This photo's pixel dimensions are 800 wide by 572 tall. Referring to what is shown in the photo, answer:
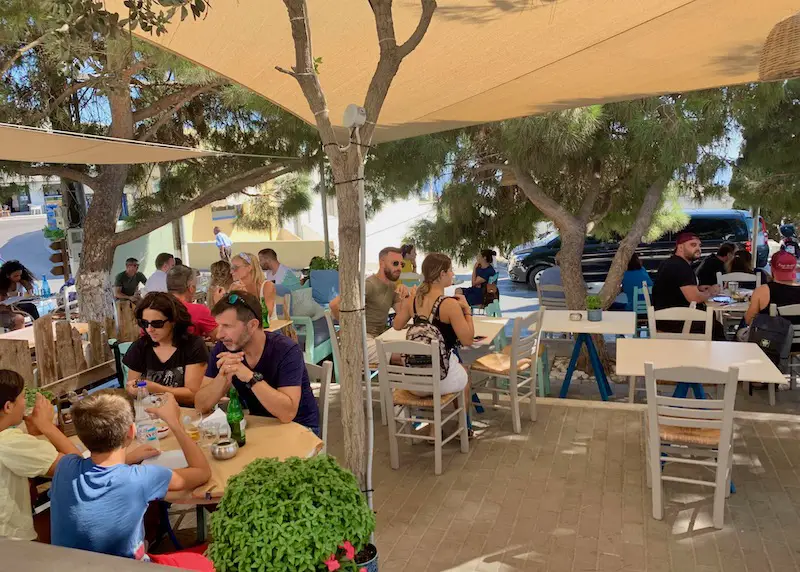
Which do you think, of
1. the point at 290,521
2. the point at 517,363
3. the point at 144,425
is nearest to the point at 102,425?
the point at 144,425

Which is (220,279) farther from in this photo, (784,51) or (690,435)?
(784,51)

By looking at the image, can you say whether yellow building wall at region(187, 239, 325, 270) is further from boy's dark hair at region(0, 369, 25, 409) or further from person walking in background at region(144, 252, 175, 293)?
boy's dark hair at region(0, 369, 25, 409)

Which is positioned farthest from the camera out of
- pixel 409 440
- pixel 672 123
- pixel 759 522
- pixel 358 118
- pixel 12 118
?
pixel 12 118

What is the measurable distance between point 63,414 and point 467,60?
113 inches

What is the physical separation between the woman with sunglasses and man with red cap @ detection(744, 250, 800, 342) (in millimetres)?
4459

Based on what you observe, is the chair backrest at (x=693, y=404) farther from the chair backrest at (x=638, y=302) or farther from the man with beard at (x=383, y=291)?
the chair backrest at (x=638, y=302)

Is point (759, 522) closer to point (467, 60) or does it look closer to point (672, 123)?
point (467, 60)

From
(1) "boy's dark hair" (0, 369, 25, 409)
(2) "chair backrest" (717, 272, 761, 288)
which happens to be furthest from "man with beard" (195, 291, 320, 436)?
(2) "chair backrest" (717, 272, 761, 288)

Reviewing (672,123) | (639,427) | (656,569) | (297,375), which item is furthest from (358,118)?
(672,123)

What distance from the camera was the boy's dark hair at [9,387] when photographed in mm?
2396

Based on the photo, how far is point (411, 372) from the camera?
4031 mm

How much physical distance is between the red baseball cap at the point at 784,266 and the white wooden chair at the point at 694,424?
2.60 m

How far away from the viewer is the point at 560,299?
8055 millimetres

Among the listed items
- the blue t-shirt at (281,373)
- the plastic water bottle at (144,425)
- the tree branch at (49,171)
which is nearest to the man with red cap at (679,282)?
the blue t-shirt at (281,373)
